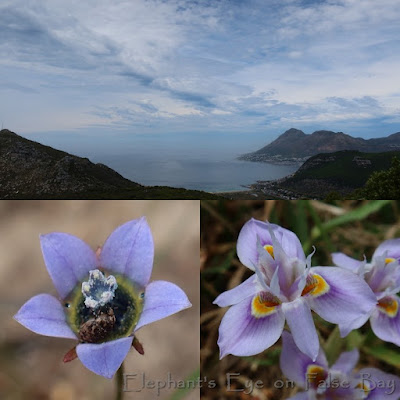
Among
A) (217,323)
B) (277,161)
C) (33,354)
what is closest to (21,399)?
(33,354)

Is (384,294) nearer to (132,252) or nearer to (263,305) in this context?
(263,305)

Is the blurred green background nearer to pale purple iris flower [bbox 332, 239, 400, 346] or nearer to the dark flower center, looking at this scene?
pale purple iris flower [bbox 332, 239, 400, 346]

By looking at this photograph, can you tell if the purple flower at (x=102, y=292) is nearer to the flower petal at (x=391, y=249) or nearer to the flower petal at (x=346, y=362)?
the flower petal at (x=346, y=362)

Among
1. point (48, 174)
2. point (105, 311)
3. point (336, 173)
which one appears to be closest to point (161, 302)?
point (105, 311)

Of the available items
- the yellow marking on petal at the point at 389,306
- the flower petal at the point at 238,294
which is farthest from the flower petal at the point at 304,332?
the yellow marking on petal at the point at 389,306

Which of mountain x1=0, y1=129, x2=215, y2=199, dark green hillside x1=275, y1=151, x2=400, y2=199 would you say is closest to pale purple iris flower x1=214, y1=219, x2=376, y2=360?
mountain x1=0, y1=129, x2=215, y2=199

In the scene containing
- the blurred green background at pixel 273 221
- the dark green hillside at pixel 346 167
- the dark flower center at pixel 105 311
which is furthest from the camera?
the dark green hillside at pixel 346 167

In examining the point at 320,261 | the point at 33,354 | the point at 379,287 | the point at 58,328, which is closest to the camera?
the point at 58,328

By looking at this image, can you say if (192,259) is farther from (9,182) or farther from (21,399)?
(9,182)
